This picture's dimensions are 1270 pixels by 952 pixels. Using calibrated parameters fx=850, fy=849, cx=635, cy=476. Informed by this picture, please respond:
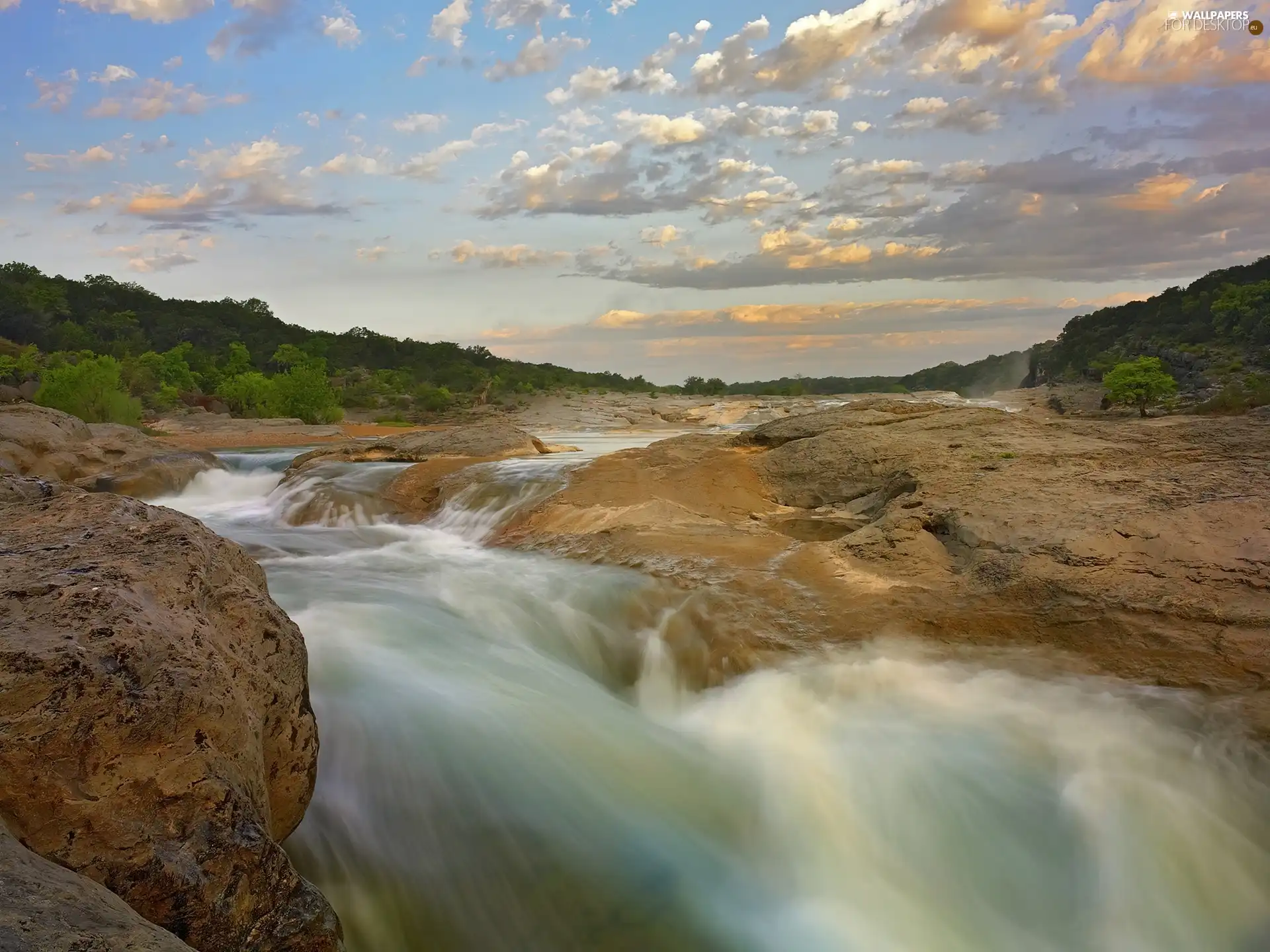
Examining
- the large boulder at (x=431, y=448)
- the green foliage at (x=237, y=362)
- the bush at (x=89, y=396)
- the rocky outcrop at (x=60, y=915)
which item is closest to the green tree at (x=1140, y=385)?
the large boulder at (x=431, y=448)

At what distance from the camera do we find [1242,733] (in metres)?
4.84

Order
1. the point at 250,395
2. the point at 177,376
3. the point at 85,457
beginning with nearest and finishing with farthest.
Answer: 1. the point at 85,457
2. the point at 250,395
3. the point at 177,376

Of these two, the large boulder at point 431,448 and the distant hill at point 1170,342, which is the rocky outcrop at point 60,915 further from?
the distant hill at point 1170,342

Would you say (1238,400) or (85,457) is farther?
(1238,400)

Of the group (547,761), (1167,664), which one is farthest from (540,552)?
(1167,664)

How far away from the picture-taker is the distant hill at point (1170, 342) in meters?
48.5

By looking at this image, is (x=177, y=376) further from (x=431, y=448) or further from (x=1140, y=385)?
(x=1140, y=385)

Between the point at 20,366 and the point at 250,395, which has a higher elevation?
the point at 20,366

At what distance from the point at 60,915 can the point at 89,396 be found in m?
39.0

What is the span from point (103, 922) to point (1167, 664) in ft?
18.9

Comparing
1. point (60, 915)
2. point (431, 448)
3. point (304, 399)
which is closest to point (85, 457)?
point (431, 448)

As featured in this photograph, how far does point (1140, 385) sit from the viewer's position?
1351 inches

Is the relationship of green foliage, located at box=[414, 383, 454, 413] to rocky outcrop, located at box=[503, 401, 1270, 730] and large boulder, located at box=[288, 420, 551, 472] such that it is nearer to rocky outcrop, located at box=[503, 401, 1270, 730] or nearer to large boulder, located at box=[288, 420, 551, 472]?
large boulder, located at box=[288, 420, 551, 472]

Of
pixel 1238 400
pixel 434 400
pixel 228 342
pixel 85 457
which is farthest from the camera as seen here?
pixel 228 342
